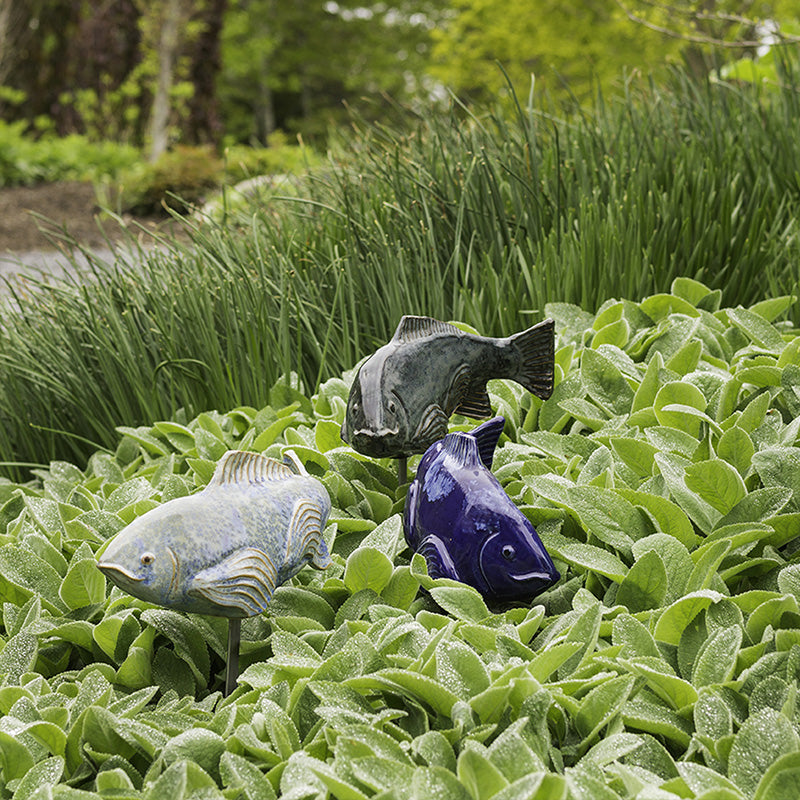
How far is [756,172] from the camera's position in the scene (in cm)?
396

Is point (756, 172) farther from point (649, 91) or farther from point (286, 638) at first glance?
point (286, 638)

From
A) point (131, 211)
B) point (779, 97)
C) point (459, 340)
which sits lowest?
point (131, 211)

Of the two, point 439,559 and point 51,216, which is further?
point 51,216

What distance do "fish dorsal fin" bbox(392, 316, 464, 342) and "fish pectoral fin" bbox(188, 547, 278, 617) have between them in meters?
0.65

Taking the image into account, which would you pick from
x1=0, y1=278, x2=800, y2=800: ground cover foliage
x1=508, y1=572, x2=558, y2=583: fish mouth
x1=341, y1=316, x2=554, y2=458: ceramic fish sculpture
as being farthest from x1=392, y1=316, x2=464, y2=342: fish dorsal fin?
x1=508, y1=572, x2=558, y2=583: fish mouth

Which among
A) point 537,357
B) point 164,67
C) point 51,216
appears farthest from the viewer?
point 164,67

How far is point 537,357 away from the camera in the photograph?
6.87ft

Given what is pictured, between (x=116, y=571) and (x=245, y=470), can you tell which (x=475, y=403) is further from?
(x=116, y=571)

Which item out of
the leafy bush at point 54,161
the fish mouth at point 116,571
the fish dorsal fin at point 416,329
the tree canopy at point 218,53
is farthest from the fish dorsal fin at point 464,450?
the leafy bush at point 54,161

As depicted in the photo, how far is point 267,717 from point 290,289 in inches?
73.8

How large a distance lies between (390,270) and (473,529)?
4.81ft

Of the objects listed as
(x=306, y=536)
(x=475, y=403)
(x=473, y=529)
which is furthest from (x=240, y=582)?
(x=475, y=403)

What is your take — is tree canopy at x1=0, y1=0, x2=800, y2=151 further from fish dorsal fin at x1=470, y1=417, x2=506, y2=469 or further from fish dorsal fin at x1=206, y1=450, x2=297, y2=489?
fish dorsal fin at x1=206, y1=450, x2=297, y2=489

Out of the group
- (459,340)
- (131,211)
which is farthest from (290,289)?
(131,211)
